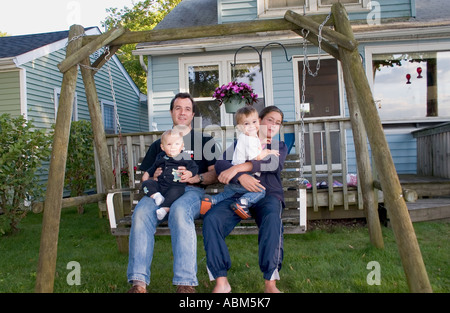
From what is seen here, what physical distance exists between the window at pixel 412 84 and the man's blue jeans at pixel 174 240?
6.22 metres

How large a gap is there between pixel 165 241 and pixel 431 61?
6.58 metres

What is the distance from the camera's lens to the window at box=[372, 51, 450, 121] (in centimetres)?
768

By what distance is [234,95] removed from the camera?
512cm

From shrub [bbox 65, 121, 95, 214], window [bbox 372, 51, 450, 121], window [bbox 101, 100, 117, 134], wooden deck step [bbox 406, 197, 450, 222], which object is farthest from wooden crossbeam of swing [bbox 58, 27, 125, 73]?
window [bbox 101, 100, 117, 134]

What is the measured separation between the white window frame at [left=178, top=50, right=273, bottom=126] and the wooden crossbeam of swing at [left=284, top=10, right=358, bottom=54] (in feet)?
15.1

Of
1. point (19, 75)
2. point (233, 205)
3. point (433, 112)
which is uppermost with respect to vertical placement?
point (19, 75)

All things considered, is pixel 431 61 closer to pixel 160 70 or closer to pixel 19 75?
pixel 160 70

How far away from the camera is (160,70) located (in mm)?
8078

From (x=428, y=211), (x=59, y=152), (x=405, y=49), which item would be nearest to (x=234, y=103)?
(x=59, y=152)

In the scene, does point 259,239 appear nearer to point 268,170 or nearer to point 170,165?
point 268,170

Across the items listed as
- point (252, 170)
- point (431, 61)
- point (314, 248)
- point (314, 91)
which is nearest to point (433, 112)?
point (431, 61)

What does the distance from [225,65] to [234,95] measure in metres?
2.99

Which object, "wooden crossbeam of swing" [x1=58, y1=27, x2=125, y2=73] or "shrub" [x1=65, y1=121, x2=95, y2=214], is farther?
"shrub" [x1=65, y1=121, x2=95, y2=214]

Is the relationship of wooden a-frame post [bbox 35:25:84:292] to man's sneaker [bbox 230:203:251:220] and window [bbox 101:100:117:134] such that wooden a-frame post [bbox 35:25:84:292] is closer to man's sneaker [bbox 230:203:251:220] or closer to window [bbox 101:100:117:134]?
man's sneaker [bbox 230:203:251:220]
